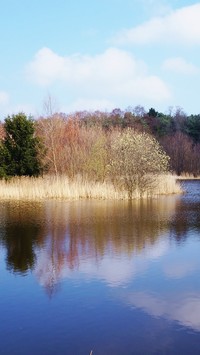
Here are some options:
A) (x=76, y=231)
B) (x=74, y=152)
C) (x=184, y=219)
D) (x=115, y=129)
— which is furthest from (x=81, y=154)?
(x=115, y=129)

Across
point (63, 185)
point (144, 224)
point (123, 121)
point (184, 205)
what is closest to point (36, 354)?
point (144, 224)

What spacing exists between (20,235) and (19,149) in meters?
12.9

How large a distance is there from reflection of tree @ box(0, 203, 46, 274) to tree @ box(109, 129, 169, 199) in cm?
519

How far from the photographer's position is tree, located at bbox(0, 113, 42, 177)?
922 inches

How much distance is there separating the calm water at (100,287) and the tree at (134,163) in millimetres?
7265

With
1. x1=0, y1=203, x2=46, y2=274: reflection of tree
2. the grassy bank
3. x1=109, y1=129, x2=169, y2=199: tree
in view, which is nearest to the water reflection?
x1=0, y1=203, x2=46, y2=274: reflection of tree

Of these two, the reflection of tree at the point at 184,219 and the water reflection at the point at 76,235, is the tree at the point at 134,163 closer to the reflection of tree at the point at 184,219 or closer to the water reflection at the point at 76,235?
the reflection of tree at the point at 184,219

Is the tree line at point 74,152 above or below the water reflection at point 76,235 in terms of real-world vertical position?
Result: above

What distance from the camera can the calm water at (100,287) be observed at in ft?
16.1

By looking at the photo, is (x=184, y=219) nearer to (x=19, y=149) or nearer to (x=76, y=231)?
(x=76, y=231)

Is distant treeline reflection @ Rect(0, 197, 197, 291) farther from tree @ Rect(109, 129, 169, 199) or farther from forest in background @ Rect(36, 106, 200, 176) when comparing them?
forest in background @ Rect(36, 106, 200, 176)

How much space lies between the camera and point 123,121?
196 ft

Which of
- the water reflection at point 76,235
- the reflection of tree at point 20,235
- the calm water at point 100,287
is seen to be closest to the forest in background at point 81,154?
the water reflection at point 76,235

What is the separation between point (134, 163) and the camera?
798 inches
